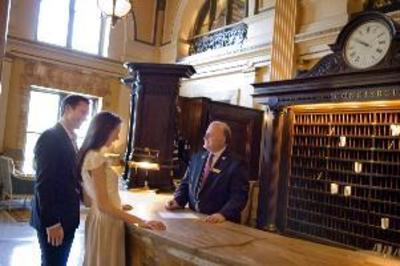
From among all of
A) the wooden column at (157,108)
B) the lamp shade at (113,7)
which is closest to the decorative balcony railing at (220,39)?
the lamp shade at (113,7)

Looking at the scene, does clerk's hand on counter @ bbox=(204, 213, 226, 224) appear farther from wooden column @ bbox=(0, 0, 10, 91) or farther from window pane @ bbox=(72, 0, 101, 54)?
window pane @ bbox=(72, 0, 101, 54)

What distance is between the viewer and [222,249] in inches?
79.9

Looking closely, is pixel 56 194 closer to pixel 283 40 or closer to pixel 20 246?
pixel 20 246

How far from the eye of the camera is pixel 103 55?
36.6 ft

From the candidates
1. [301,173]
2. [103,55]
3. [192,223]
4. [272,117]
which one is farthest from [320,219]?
[103,55]

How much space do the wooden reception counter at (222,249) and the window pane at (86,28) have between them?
9.08 metres

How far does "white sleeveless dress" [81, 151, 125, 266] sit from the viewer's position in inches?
98.6

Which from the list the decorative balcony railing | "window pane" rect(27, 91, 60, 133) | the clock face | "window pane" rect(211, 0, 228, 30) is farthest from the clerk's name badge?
"window pane" rect(27, 91, 60, 133)

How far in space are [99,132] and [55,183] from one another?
427mm

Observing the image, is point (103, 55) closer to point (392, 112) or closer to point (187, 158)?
point (187, 158)

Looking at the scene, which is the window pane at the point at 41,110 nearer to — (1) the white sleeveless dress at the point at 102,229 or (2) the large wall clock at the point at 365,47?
(2) the large wall clock at the point at 365,47

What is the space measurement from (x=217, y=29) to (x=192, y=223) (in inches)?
305

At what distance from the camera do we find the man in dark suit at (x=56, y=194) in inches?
104

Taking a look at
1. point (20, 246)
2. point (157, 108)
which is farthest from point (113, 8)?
point (20, 246)
